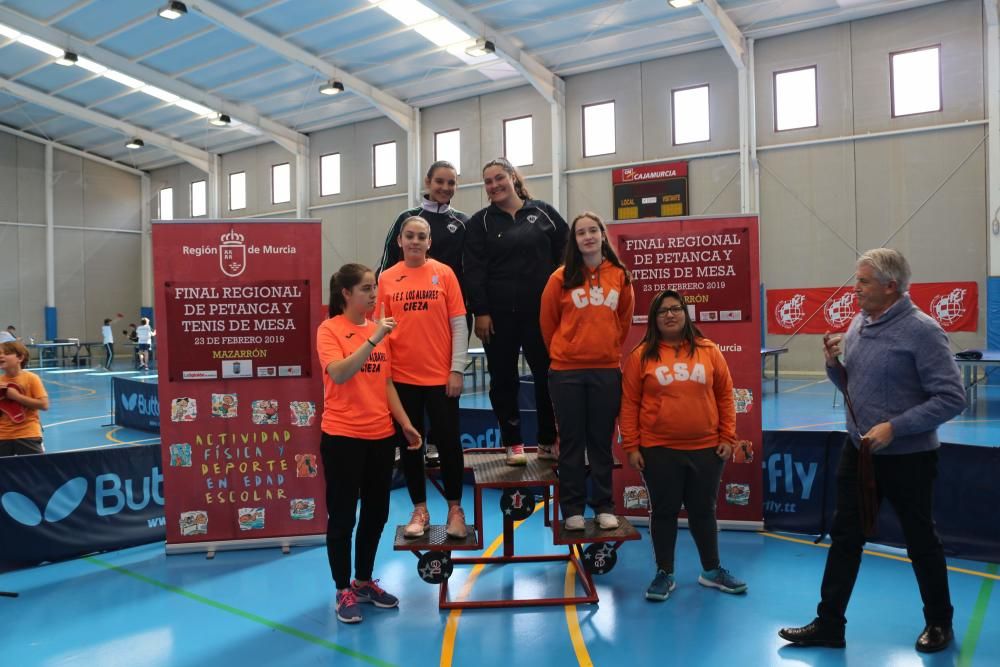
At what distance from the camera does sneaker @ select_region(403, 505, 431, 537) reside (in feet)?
12.9

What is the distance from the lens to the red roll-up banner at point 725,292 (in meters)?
5.34

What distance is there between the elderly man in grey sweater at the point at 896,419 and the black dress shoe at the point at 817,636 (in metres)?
0.01

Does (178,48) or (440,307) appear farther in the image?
(178,48)

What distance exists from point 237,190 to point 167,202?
15.4ft

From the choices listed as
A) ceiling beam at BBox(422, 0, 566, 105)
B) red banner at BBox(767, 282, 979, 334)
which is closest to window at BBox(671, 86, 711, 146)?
ceiling beam at BBox(422, 0, 566, 105)

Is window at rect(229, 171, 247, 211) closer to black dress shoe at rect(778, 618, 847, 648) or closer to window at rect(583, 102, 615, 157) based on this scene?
window at rect(583, 102, 615, 157)

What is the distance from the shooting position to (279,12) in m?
14.8

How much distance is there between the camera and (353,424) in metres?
3.77

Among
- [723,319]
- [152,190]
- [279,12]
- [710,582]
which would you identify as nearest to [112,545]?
[710,582]

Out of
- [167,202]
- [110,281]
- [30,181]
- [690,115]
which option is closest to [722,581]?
[690,115]

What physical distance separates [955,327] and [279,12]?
15056 mm

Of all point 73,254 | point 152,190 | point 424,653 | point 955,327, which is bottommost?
Answer: point 424,653

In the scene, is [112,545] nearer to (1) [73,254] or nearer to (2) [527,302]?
(2) [527,302]

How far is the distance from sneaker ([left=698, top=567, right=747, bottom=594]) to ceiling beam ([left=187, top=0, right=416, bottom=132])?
14.5m
